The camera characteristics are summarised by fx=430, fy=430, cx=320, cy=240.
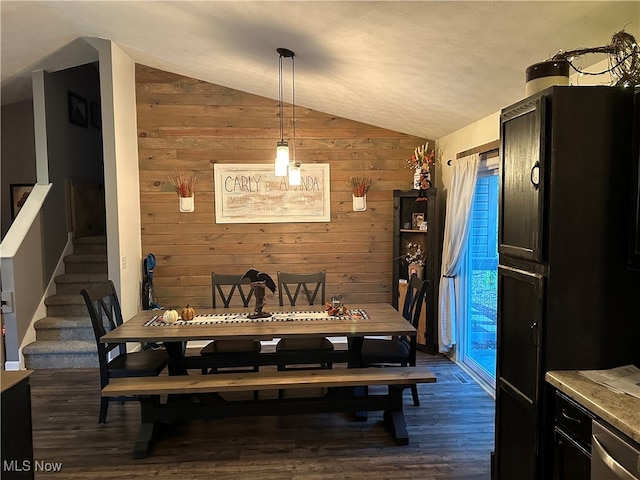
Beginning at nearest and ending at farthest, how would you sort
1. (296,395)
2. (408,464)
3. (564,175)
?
1. (564,175)
2. (408,464)
3. (296,395)

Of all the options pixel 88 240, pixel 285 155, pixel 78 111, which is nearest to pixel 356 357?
pixel 285 155

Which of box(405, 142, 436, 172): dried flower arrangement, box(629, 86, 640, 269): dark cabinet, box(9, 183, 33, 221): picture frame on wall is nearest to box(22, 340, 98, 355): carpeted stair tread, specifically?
box(9, 183, 33, 221): picture frame on wall

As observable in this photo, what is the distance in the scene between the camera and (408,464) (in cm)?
264

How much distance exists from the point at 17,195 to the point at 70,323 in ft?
7.32

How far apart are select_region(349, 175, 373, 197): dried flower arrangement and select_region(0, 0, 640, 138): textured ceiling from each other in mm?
656

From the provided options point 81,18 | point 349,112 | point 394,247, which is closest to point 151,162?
point 81,18

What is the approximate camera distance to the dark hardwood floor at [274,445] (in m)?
2.58

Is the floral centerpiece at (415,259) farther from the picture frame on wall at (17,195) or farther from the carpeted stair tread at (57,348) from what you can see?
the picture frame on wall at (17,195)

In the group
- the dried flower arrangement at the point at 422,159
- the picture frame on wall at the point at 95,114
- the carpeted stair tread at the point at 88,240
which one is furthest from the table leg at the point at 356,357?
the picture frame on wall at the point at 95,114

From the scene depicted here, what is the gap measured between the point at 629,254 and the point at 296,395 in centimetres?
267

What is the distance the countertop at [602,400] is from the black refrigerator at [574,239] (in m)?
0.07

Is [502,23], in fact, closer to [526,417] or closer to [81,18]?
[526,417]

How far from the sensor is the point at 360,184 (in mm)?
5008

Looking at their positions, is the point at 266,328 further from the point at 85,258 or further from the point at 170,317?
the point at 85,258
